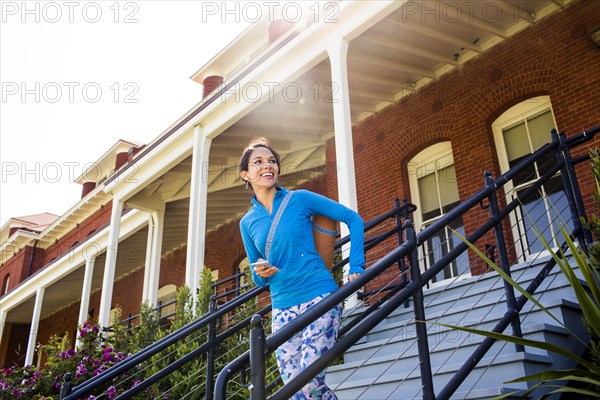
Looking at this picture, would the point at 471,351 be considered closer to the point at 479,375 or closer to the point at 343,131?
the point at 479,375

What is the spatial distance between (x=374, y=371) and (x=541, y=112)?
5321 mm

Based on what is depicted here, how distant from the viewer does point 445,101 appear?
28.7ft

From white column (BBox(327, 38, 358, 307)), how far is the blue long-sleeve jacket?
3.24m

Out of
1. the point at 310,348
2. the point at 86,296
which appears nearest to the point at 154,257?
the point at 86,296

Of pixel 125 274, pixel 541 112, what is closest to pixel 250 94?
pixel 541 112

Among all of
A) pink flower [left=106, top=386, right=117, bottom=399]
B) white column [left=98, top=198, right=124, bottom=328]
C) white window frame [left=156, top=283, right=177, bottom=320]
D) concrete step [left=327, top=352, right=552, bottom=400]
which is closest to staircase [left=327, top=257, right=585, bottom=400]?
concrete step [left=327, top=352, right=552, bottom=400]

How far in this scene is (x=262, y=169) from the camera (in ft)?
9.57

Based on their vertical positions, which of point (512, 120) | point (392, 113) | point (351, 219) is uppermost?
point (392, 113)

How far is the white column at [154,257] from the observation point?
41.6 feet

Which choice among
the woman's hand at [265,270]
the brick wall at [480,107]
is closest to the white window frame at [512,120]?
the brick wall at [480,107]

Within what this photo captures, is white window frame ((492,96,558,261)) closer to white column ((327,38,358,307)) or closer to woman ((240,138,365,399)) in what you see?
white column ((327,38,358,307))

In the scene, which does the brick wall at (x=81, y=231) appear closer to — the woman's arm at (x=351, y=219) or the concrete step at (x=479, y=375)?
the concrete step at (x=479, y=375)

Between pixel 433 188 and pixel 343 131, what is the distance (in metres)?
3.11

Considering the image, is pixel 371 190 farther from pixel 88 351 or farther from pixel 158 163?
pixel 88 351
